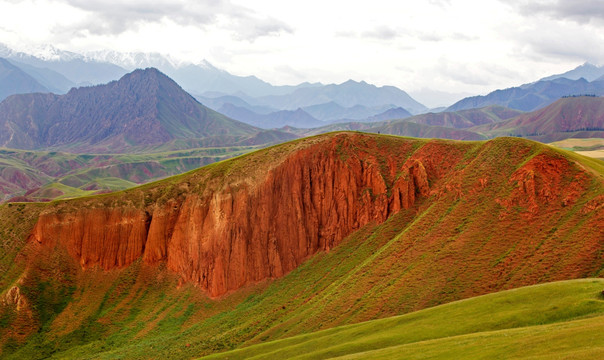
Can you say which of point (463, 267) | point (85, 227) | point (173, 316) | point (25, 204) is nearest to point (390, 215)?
point (463, 267)

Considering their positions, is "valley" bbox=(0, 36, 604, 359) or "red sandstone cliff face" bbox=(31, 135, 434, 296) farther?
"red sandstone cliff face" bbox=(31, 135, 434, 296)

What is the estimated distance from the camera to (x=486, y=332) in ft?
107

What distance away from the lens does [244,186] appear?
3105 inches

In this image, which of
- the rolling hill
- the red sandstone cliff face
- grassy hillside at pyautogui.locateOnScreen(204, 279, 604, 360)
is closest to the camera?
grassy hillside at pyautogui.locateOnScreen(204, 279, 604, 360)

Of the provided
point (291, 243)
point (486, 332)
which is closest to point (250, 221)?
point (291, 243)

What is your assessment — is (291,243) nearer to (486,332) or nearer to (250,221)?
(250,221)

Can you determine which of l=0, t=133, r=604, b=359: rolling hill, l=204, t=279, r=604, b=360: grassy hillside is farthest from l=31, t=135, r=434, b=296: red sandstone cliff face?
l=204, t=279, r=604, b=360: grassy hillside

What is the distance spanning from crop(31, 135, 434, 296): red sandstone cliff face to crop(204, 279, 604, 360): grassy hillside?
93.1ft

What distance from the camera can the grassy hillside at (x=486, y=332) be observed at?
26484 millimetres

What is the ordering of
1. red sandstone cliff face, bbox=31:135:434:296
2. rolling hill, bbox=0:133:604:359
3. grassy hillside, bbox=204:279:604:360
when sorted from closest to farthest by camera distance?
grassy hillside, bbox=204:279:604:360
rolling hill, bbox=0:133:604:359
red sandstone cliff face, bbox=31:135:434:296

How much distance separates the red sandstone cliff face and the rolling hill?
24 cm

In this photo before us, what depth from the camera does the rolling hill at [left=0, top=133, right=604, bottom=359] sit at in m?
51.5

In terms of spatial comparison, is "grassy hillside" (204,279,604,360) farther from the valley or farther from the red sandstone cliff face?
the red sandstone cliff face

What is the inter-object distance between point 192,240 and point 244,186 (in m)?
13.1
